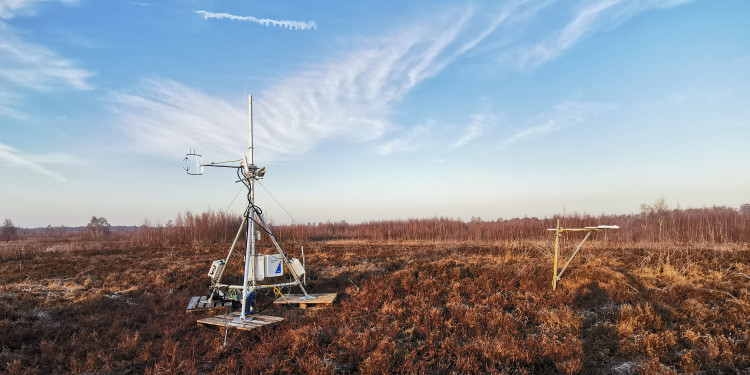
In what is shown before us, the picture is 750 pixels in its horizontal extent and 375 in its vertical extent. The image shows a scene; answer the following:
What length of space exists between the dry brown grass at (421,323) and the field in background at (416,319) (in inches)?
1.4

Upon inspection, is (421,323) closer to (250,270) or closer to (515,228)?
(250,270)

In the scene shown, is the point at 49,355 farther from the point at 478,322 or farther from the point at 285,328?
the point at 478,322

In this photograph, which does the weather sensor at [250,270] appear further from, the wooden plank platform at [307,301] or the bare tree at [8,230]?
the bare tree at [8,230]

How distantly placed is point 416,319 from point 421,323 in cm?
14

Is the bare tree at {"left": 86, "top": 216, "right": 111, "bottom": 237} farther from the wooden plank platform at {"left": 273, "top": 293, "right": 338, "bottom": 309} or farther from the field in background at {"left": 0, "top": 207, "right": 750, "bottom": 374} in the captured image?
the wooden plank platform at {"left": 273, "top": 293, "right": 338, "bottom": 309}

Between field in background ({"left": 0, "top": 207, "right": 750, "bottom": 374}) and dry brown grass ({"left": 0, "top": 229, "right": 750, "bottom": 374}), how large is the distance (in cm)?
4

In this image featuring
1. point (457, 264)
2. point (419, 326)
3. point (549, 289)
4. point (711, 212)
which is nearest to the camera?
point (419, 326)

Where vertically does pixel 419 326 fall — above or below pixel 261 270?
below

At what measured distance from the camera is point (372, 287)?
35.9 ft

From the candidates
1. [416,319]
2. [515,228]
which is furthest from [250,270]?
[515,228]

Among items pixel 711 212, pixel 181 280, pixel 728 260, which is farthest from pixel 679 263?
pixel 711 212

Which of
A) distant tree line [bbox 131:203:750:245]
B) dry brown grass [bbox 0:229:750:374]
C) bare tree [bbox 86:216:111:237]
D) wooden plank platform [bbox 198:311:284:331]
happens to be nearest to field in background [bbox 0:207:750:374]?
dry brown grass [bbox 0:229:750:374]

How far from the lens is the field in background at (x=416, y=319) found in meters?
6.26

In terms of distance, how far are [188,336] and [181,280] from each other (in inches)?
222
